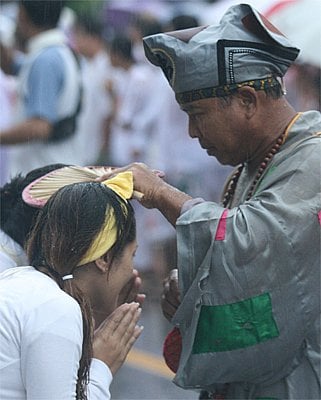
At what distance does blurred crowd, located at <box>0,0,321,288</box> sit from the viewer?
23.2ft

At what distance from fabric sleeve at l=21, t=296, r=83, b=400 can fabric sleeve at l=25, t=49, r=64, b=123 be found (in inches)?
146

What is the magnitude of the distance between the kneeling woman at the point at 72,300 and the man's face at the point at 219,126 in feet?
0.94

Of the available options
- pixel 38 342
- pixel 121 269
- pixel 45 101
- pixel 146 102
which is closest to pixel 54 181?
pixel 121 269

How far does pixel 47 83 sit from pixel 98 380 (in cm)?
369

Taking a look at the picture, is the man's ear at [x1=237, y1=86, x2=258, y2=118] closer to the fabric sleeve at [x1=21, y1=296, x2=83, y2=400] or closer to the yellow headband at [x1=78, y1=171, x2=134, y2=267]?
the yellow headband at [x1=78, y1=171, x2=134, y2=267]

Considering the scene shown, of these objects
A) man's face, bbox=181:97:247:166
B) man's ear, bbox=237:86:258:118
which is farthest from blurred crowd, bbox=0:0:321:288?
man's ear, bbox=237:86:258:118

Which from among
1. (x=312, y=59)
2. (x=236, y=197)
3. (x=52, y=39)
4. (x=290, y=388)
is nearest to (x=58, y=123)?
(x=52, y=39)

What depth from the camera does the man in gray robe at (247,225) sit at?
10.7ft

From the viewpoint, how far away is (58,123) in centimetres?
665

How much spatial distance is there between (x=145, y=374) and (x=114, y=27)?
12.1 ft

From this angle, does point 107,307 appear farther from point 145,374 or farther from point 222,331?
point 145,374

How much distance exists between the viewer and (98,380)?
315 cm

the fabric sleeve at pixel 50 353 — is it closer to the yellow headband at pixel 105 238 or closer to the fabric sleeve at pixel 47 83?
the yellow headband at pixel 105 238

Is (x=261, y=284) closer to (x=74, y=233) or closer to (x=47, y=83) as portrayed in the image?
(x=74, y=233)
